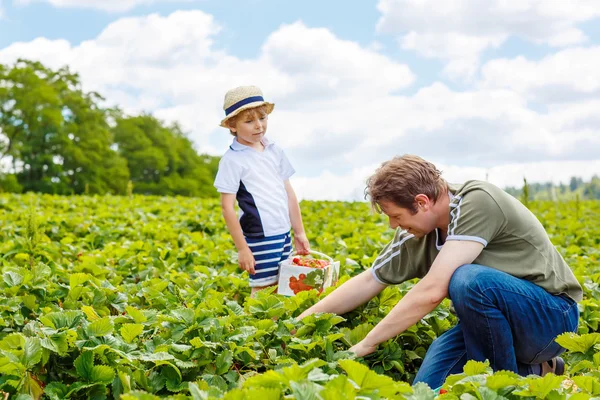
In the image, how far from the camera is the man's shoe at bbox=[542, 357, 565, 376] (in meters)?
3.46

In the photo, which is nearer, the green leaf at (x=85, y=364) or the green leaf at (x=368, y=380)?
the green leaf at (x=368, y=380)

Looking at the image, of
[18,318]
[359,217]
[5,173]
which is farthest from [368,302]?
[5,173]

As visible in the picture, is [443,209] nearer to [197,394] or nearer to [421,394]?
[421,394]

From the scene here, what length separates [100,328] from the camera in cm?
273

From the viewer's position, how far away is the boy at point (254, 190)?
4.41m

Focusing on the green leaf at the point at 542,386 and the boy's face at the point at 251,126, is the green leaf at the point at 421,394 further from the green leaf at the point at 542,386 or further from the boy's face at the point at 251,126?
the boy's face at the point at 251,126

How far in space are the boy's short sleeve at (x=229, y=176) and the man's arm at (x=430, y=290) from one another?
5.80 feet

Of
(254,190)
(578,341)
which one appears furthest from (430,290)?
(254,190)

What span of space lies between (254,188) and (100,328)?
1.98m

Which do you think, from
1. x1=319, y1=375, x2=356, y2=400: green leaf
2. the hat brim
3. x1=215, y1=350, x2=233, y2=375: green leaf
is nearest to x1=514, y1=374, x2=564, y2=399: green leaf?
x1=319, y1=375, x2=356, y2=400: green leaf

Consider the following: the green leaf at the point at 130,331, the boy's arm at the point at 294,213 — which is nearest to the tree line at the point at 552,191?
the boy's arm at the point at 294,213

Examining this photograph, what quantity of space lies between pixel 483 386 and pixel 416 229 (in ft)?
3.34

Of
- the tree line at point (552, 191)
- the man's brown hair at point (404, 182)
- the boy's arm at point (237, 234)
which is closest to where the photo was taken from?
the man's brown hair at point (404, 182)

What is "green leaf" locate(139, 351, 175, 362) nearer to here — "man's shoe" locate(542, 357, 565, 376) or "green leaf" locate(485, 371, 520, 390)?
"green leaf" locate(485, 371, 520, 390)
